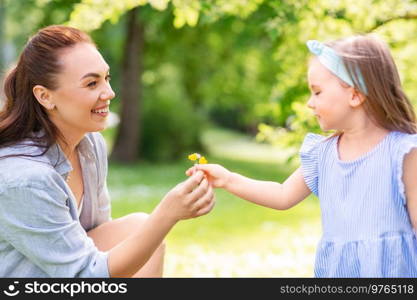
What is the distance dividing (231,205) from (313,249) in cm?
352

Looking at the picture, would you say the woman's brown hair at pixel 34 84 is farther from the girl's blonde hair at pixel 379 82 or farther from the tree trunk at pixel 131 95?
the tree trunk at pixel 131 95

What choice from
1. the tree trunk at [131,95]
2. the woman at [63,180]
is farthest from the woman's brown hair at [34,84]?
the tree trunk at [131,95]

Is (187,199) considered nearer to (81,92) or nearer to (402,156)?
(81,92)

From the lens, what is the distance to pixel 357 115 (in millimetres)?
2734

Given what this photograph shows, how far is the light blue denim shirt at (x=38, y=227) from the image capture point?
2.62m

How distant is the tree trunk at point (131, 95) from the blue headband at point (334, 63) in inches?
439

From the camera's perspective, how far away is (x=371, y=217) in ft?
8.79

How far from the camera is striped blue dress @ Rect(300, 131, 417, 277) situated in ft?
8.71

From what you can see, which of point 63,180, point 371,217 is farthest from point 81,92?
point 371,217

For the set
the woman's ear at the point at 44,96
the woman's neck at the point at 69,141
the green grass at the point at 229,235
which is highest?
the woman's ear at the point at 44,96

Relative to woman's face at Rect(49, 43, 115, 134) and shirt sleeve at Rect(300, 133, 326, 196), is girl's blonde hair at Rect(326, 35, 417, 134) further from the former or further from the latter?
woman's face at Rect(49, 43, 115, 134)

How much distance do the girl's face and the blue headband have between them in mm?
22

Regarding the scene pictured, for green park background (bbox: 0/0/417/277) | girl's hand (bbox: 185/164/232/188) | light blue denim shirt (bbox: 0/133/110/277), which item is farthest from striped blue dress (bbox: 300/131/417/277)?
green park background (bbox: 0/0/417/277)

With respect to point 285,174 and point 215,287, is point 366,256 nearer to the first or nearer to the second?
point 215,287
